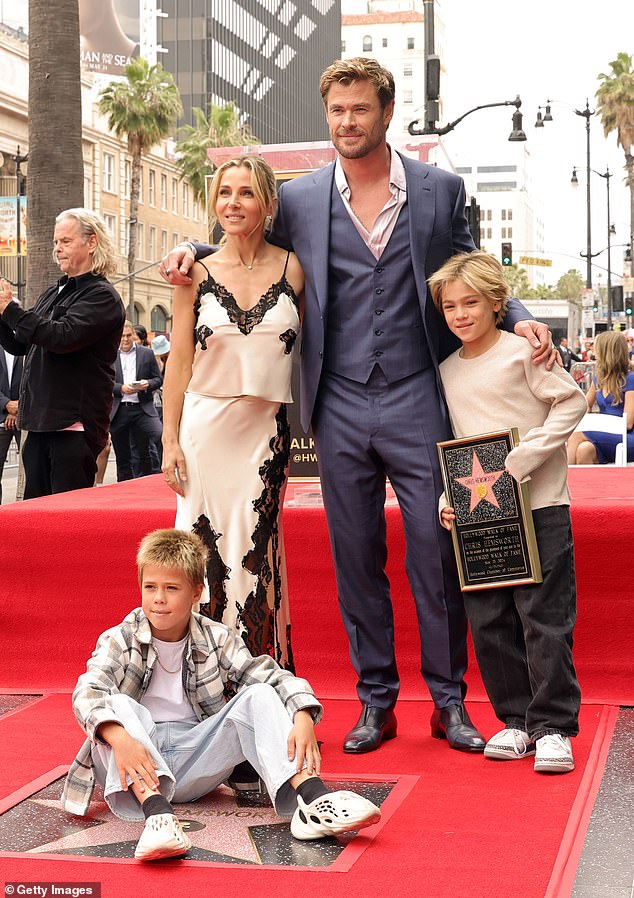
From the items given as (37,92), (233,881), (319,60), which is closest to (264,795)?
(233,881)

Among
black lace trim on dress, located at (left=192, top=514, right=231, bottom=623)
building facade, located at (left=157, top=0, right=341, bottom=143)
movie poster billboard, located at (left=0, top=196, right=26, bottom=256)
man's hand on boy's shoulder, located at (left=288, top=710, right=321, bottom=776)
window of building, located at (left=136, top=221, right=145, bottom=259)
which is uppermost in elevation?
building facade, located at (left=157, top=0, right=341, bottom=143)

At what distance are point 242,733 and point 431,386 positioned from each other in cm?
149

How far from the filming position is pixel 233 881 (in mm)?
3432

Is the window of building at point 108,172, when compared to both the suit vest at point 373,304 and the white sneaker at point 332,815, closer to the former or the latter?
the suit vest at point 373,304

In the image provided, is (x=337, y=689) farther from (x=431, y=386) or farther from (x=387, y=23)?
A: (x=387, y=23)

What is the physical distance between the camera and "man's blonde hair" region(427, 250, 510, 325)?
14.9ft

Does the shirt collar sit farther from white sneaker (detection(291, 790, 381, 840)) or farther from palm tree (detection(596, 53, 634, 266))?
palm tree (detection(596, 53, 634, 266))

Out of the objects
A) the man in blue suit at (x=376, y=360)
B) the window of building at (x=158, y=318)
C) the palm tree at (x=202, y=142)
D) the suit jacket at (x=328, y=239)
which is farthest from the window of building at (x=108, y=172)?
the man in blue suit at (x=376, y=360)

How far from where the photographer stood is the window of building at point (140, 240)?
67375mm

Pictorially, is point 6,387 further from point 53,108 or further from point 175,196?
point 175,196

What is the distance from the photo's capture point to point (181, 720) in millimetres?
4246

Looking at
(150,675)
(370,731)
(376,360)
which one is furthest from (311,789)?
(376,360)

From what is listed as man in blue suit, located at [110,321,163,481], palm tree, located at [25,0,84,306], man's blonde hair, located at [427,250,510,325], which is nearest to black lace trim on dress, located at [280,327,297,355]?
man's blonde hair, located at [427,250,510,325]

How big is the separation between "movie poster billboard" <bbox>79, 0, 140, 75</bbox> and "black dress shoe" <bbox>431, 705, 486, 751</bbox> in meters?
46.3
